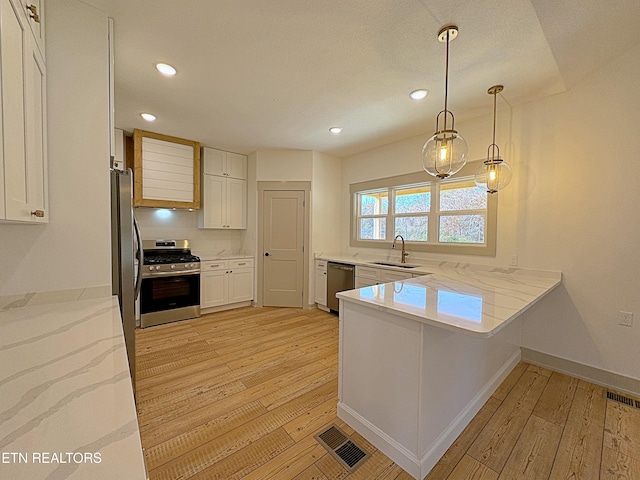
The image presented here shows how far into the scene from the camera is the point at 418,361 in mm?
1488

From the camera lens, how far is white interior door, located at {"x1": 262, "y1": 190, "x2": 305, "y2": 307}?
4.56 metres

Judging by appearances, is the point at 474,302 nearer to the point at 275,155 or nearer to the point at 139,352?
the point at 139,352

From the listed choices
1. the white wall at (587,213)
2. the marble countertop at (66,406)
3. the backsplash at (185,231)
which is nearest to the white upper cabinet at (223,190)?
the backsplash at (185,231)

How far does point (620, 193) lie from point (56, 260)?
4.10 meters

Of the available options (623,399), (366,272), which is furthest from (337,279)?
(623,399)

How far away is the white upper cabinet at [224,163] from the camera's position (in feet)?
14.4

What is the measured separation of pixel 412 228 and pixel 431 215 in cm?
36

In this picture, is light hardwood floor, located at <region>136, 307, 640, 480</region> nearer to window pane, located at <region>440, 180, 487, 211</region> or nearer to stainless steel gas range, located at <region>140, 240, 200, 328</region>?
stainless steel gas range, located at <region>140, 240, 200, 328</region>

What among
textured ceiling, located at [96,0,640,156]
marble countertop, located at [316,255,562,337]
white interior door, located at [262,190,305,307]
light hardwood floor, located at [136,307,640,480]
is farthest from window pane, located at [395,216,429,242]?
light hardwood floor, located at [136,307,640,480]

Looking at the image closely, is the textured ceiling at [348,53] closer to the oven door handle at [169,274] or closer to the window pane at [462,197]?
the window pane at [462,197]

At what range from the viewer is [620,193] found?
2.27 m

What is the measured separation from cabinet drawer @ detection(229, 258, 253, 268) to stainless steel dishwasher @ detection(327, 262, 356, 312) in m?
1.35

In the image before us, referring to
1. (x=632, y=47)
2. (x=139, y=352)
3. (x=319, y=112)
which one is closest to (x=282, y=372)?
(x=139, y=352)

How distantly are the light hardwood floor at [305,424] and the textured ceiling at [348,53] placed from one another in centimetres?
265
